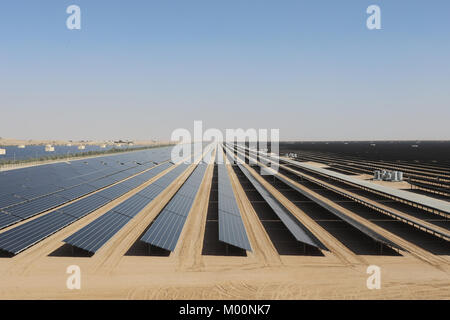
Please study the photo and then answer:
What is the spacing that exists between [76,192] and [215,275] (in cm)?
2108

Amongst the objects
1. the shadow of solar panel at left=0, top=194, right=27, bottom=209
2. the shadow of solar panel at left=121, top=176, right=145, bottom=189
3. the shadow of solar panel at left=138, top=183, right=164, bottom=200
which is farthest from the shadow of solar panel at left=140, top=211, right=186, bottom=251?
the shadow of solar panel at left=121, top=176, right=145, bottom=189

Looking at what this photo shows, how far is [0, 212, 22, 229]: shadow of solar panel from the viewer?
635 inches

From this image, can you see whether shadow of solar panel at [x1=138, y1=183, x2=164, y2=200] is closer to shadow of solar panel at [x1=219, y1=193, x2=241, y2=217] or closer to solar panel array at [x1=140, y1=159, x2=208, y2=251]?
solar panel array at [x1=140, y1=159, x2=208, y2=251]

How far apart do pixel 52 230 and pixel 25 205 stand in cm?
708

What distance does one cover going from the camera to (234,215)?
20.7m

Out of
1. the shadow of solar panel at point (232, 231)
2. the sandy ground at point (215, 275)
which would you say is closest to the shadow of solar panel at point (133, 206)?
the sandy ground at point (215, 275)

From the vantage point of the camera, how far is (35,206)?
20.1 meters

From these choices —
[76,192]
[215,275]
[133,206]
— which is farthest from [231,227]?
[76,192]

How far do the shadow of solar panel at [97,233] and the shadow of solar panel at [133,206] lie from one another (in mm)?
1092

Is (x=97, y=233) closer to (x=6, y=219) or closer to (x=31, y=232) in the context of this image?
(x=31, y=232)

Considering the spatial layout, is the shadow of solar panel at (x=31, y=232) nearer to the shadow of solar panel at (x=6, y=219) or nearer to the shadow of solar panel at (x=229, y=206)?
the shadow of solar panel at (x=6, y=219)

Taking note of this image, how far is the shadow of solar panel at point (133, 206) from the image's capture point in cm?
2044
